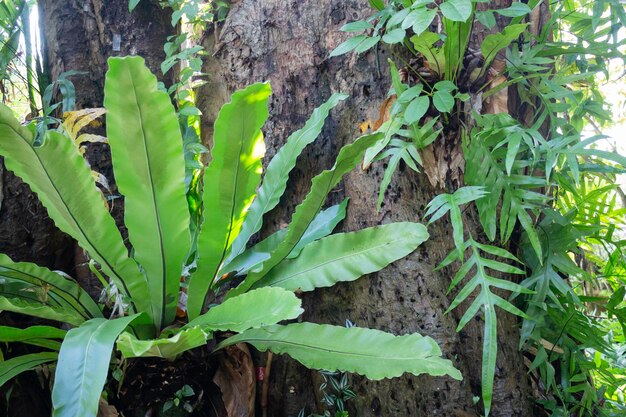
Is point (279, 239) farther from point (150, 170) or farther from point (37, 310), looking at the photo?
point (37, 310)

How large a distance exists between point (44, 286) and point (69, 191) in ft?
0.85

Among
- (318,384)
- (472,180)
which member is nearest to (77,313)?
(318,384)

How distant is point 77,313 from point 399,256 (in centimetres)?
71

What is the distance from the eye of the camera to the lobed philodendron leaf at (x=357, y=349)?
3.05ft

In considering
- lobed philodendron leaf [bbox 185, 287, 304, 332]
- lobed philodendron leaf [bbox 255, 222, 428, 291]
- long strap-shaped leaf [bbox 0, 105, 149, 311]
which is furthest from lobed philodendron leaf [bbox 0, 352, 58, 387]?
lobed philodendron leaf [bbox 255, 222, 428, 291]

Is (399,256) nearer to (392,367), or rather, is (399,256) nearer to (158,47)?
(392,367)

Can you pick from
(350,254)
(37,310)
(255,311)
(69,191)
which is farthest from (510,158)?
(37,310)

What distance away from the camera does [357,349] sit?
0.98 metres

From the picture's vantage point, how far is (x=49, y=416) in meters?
1.19

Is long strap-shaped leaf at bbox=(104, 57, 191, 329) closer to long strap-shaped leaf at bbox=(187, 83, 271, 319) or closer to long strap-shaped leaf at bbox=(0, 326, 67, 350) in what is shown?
long strap-shaped leaf at bbox=(187, 83, 271, 319)

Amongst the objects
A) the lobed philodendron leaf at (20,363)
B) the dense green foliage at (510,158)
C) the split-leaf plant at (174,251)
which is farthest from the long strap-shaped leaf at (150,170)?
the dense green foliage at (510,158)

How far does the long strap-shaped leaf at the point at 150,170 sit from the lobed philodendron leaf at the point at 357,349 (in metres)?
0.22

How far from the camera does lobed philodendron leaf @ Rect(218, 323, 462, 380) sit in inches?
36.6

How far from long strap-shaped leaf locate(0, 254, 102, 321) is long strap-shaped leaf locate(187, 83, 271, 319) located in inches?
9.4
